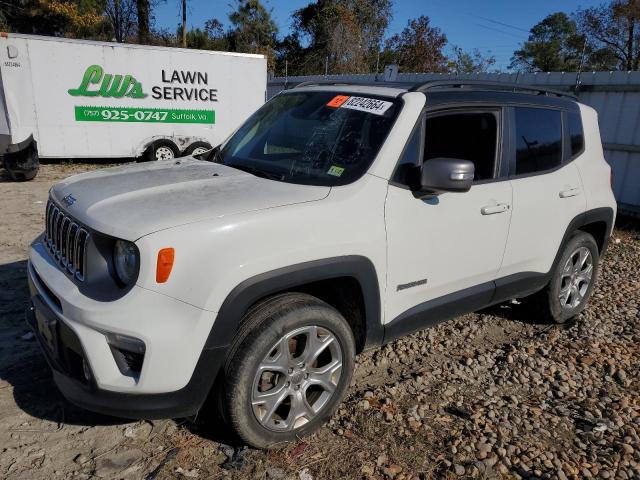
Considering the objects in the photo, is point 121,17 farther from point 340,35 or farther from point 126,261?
point 126,261

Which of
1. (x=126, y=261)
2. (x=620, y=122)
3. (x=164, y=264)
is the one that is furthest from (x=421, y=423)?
(x=620, y=122)

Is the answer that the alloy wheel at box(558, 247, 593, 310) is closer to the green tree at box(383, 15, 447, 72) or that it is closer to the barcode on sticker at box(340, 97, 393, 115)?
the barcode on sticker at box(340, 97, 393, 115)

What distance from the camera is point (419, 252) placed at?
2953 millimetres

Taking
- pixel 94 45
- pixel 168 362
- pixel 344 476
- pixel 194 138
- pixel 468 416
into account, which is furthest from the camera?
pixel 194 138

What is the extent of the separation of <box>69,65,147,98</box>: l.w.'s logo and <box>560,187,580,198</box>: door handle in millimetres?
9833

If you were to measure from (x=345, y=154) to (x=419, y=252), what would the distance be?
2.32ft

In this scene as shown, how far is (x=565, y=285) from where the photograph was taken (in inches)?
171

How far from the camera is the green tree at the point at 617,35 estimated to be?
30875 millimetres

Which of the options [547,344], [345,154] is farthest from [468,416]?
[345,154]

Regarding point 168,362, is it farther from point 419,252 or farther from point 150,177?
point 419,252

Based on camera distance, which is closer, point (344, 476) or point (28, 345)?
point (344, 476)

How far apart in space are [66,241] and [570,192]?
349 cm

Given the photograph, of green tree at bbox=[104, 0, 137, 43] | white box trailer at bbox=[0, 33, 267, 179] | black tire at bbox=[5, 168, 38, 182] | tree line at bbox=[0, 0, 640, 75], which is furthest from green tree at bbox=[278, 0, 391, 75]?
black tire at bbox=[5, 168, 38, 182]

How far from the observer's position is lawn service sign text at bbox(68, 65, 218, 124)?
10898 mm
